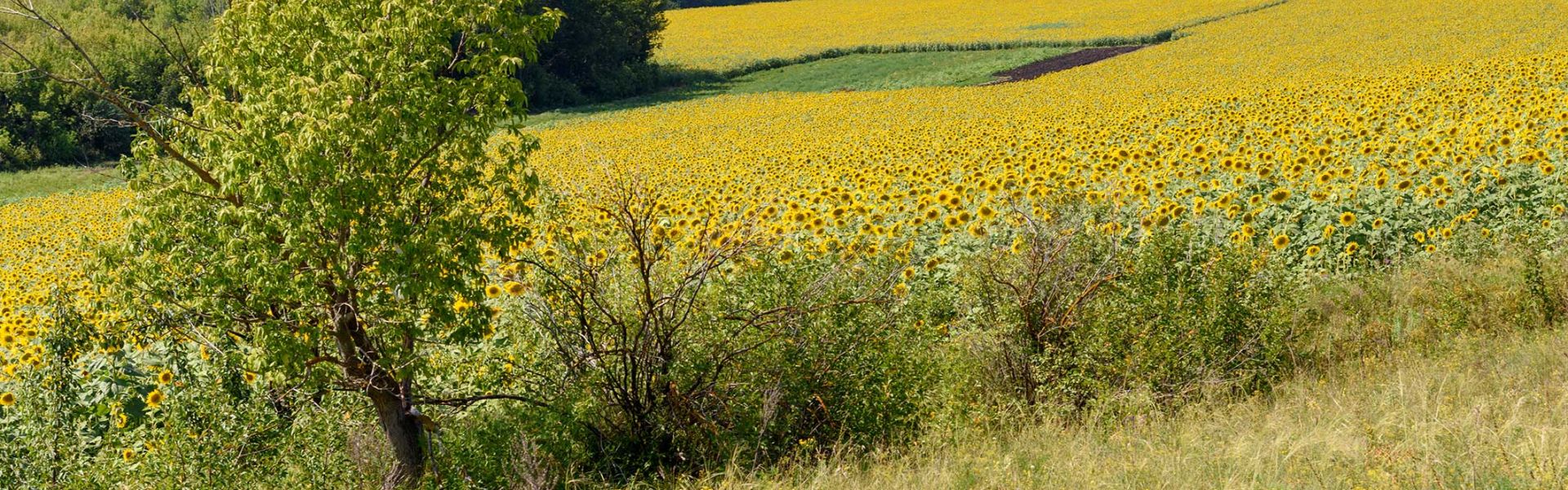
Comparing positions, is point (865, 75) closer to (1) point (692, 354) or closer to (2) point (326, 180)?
(1) point (692, 354)

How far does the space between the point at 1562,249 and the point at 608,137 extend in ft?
66.8

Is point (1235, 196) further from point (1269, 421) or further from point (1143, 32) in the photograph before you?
point (1143, 32)

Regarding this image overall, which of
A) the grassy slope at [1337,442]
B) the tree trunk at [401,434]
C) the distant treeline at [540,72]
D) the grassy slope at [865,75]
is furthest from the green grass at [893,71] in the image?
the tree trunk at [401,434]

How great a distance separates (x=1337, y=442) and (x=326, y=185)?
424 cm

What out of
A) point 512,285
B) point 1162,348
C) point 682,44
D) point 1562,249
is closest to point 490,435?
point 512,285

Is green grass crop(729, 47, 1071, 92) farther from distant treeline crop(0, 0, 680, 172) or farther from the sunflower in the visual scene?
the sunflower

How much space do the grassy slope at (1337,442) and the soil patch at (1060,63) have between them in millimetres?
26259

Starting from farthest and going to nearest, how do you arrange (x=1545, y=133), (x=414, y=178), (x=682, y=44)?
(x=682, y=44)
(x=1545, y=133)
(x=414, y=178)

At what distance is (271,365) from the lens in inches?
196

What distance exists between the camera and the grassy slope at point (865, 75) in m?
36.2

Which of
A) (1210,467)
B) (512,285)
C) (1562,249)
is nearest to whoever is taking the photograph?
(1210,467)

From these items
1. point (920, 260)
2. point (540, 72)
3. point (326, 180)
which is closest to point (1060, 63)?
point (540, 72)

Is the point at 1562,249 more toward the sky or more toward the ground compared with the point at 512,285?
more toward the ground

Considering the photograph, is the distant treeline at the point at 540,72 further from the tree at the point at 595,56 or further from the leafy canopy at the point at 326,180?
the leafy canopy at the point at 326,180
